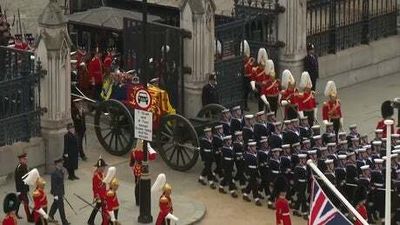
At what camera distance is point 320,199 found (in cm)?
1453

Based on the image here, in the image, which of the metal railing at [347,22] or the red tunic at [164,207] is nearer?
the red tunic at [164,207]

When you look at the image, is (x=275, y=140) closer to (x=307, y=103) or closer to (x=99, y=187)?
(x=307, y=103)

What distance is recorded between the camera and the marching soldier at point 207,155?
2331cm

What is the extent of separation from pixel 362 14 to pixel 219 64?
22.4ft

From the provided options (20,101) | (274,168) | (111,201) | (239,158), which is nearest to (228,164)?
(239,158)

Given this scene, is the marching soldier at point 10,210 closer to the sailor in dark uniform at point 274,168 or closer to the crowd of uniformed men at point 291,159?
the crowd of uniformed men at point 291,159

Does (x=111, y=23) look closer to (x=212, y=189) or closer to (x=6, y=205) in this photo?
(x=212, y=189)

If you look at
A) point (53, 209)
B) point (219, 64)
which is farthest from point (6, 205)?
point (219, 64)

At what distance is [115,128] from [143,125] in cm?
380

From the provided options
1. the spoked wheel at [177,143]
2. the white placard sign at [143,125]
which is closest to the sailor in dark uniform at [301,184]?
the spoked wheel at [177,143]

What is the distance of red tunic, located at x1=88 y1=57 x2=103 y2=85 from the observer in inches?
1104

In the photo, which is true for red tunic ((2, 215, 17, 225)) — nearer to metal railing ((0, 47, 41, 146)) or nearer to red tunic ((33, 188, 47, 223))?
red tunic ((33, 188, 47, 223))

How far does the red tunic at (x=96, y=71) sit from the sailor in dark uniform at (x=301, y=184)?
7.65 m

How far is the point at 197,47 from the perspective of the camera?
26.3 m
